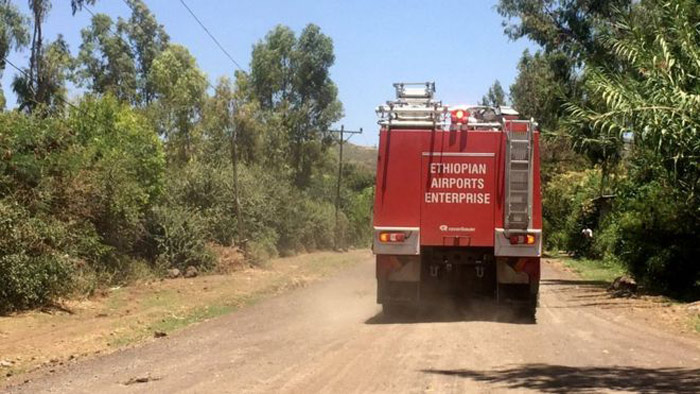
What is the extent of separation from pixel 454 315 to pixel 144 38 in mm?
46889

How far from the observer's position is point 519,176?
12.2 metres

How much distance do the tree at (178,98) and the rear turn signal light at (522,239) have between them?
109 feet

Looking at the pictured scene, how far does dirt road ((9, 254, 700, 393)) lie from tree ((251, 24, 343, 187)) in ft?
138

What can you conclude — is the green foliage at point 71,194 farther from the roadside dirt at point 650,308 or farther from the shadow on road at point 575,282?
the shadow on road at point 575,282

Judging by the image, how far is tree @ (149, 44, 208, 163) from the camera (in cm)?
4447

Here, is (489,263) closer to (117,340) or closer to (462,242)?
(462,242)

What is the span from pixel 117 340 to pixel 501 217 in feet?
22.0

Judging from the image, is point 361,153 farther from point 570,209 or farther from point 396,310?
point 396,310

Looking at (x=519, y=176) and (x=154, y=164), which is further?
(x=154, y=164)

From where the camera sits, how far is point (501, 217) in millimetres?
12312

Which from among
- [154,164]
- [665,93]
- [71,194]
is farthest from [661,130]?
[154,164]

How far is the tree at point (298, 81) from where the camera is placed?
55219 mm

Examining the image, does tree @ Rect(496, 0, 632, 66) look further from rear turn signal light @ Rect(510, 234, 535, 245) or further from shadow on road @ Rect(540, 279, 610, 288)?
rear turn signal light @ Rect(510, 234, 535, 245)

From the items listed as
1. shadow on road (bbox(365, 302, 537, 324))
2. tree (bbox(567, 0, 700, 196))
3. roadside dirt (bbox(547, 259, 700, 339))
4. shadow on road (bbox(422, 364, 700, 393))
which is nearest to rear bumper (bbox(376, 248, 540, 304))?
shadow on road (bbox(365, 302, 537, 324))
